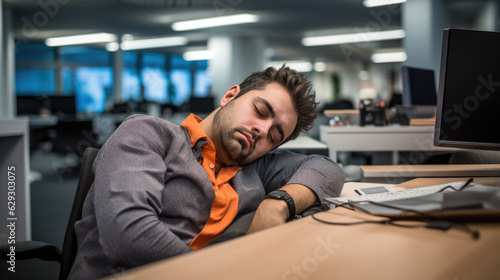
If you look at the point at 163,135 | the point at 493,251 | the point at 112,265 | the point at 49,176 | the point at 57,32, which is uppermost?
the point at 57,32

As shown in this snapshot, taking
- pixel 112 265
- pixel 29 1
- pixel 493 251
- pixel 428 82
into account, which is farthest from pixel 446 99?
pixel 29 1

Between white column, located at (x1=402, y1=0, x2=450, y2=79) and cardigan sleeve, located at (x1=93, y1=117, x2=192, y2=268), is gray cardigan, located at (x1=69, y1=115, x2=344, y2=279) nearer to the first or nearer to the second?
cardigan sleeve, located at (x1=93, y1=117, x2=192, y2=268)

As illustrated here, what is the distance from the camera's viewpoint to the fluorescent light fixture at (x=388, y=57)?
17.0 meters

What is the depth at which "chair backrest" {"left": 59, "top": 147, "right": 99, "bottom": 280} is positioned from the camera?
1153 mm

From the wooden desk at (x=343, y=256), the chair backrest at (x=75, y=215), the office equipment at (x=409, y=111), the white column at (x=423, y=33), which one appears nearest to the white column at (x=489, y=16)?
the white column at (x=423, y=33)

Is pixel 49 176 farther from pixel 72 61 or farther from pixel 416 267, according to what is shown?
pixel 72 61

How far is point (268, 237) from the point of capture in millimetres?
826

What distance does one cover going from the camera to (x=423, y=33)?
7148 mm

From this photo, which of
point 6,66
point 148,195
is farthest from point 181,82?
→ point 148,195

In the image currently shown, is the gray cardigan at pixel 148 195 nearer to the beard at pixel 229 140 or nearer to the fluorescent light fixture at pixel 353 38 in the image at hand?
the beard at pixel 229 140

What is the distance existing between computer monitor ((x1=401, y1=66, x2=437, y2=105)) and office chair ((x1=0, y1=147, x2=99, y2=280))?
271 cm

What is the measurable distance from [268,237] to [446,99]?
3.53 ft

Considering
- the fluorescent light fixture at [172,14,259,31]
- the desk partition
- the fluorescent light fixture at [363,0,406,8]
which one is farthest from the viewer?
the fluorescent light fixture at [172,14,259,31]

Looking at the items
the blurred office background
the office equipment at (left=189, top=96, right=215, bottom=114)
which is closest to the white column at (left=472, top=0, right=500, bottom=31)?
the blurred office background
